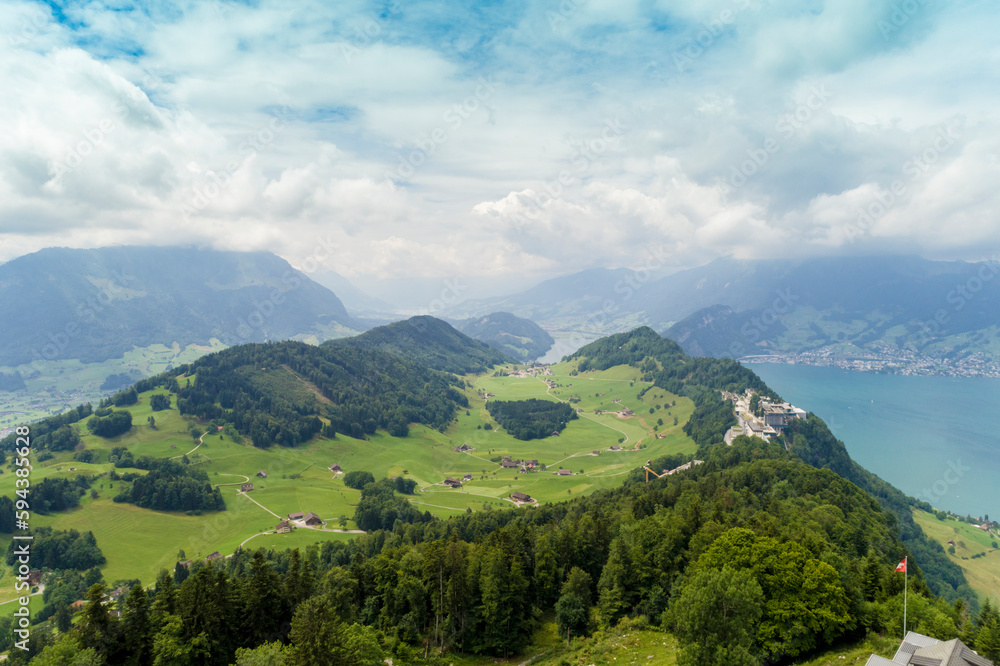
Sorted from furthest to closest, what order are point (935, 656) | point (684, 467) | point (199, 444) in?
1. point (199, 444)
2. point (684, 467)
3. point (935, 656)

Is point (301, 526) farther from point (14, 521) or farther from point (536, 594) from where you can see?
point (536, 594)

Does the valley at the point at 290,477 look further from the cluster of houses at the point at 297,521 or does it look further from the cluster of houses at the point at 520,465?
the cluster of houses at the point at 520,465

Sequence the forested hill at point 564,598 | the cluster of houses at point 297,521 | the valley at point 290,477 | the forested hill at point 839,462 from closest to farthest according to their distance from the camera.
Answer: the forested hill at point 564,598 < the forested hill at point 839,462 < the valley at point 290,477 < the cluster of houses at point 297,521

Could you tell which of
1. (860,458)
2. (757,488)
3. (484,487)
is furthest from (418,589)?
(860,458)

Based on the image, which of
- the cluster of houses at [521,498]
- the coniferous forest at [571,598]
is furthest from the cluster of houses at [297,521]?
the coniferous forest at [571,598]

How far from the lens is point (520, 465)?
6516 inches

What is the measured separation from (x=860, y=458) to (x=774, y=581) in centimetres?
20022

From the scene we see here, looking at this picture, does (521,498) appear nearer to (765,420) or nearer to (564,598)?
(765,420)

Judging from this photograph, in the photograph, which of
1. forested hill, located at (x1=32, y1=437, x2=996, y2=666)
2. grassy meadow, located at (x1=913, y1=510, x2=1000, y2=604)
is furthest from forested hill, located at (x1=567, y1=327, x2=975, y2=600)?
forested hill, located at (x1=32, y1=437, x2=996, y2=666)

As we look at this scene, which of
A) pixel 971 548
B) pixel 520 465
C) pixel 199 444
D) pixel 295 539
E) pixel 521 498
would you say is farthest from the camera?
pixel 520 465

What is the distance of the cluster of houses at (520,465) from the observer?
161250 millimetres

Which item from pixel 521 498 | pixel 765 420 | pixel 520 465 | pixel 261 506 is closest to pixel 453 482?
pixel 520 465

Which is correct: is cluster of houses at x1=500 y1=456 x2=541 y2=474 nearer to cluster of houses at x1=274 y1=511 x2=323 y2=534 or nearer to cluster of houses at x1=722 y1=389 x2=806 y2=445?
cluster of houses at x1=722 y1=389 x2=806 y2=445

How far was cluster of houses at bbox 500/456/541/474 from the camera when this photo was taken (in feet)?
529
